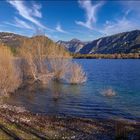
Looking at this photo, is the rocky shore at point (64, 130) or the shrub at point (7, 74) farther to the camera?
the shrub at point (7, 74)

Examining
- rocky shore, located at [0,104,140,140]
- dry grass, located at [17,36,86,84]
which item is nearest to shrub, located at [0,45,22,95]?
dry grass, located at [17,36,86,84]

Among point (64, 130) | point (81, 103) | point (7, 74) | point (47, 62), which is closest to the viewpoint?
point (64, 130)

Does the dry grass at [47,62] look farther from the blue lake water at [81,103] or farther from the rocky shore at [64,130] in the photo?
the rocky shore at [64,130]

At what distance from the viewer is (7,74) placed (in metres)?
48.4

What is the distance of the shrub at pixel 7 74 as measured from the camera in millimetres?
47125

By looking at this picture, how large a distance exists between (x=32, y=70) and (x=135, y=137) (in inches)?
1693

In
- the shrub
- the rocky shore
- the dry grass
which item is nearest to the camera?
the rocky shore

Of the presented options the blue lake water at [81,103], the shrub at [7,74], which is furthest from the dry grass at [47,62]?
the shrub at [7,74]

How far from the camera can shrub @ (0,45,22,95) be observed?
47125 mm

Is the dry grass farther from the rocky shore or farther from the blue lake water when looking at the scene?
the rocky shore

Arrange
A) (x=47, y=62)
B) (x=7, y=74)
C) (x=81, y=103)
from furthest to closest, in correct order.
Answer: (x=47, y=62)
(x=7, y=74)
(x=81, y=103)

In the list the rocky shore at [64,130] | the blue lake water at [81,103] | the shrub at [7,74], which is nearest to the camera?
the rocky shore at [64,130]

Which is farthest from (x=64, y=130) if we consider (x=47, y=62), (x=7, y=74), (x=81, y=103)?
(x=47, y=62)

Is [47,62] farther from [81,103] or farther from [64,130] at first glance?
[64,130]
